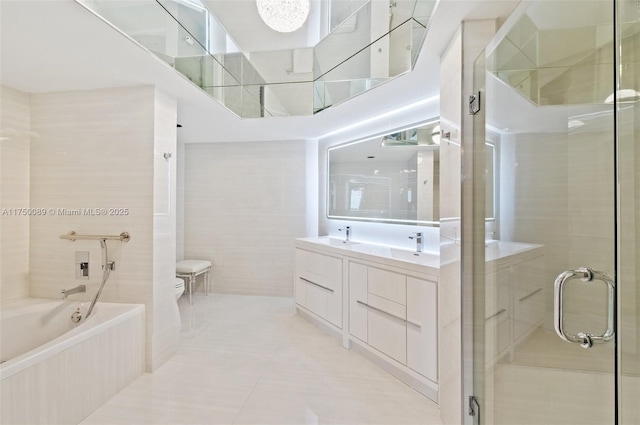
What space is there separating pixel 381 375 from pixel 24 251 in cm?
320

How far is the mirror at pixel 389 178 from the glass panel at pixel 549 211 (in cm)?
121

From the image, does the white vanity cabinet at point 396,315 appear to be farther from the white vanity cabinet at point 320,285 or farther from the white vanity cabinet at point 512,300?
the white vanity cabinet at point 512,300

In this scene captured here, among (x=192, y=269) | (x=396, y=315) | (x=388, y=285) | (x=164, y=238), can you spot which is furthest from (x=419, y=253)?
(x=192, y=269)

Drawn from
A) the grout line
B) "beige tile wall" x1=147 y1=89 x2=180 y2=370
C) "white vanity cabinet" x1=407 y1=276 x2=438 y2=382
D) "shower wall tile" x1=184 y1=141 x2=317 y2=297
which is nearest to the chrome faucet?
"beige tile wall" x1=147 y1=89 x2=180 y2=370

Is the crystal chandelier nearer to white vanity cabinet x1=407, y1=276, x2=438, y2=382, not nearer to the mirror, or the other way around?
the mirror

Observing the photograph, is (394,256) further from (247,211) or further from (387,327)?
(247,211)

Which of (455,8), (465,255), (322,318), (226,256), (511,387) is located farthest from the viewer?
(226,256)

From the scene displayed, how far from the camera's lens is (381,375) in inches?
85.5

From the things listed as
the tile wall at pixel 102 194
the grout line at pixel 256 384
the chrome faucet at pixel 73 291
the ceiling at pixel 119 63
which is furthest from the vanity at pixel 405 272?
the chrome faucet at pixel 73 291

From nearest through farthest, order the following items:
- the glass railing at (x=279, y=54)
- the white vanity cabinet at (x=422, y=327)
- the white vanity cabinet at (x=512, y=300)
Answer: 1. the white vanity cabinet at (x=512, y=300)
2. the glass railing at (x=279, y=54)
3. the white vanity cabinet at (x=422, y=327)

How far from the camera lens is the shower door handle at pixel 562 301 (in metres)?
0.88

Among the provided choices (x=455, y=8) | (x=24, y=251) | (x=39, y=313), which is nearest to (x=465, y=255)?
(x=455, y=8)

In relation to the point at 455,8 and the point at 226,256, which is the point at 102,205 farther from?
the point at 455,8

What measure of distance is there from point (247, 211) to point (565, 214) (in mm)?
3725
